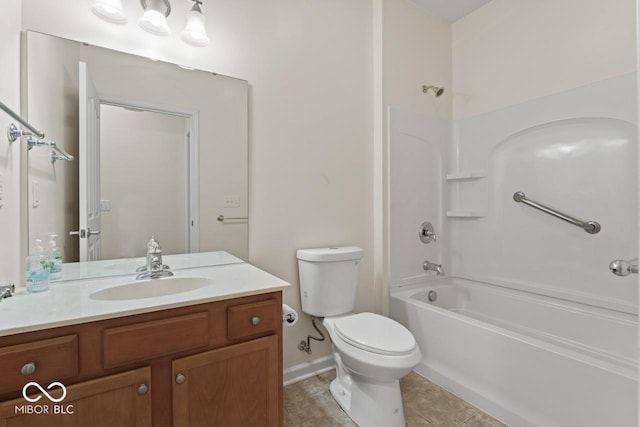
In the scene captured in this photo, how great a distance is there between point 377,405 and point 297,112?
166 cm

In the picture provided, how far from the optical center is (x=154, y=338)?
0.99 meters

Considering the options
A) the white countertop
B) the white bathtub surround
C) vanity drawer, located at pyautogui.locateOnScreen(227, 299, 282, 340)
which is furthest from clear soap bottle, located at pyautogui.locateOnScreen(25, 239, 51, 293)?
the white bathtub surround

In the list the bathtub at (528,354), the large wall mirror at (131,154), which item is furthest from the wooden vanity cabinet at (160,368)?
the bathtub at (528,354)

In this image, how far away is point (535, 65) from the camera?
2180 millimetres

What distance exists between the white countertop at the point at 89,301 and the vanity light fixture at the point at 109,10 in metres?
1.12

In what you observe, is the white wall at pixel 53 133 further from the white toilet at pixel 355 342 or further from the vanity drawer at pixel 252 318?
the white toilet at pixel 355 342

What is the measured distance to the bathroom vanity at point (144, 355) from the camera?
84 centimetres

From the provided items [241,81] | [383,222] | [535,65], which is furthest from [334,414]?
[535,65]

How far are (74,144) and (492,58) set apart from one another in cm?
277

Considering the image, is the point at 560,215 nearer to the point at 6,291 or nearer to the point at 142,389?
the point at 142,389

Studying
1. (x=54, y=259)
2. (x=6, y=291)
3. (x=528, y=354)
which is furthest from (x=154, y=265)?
(x=528, y=354)

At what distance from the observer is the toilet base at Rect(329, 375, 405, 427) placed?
149 centimetres

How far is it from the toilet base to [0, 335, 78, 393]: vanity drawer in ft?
3.96

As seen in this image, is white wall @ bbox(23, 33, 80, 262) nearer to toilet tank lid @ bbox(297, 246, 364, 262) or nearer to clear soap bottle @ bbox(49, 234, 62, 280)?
clear soap bottle @ bbox(49, 234, 62, 280)
